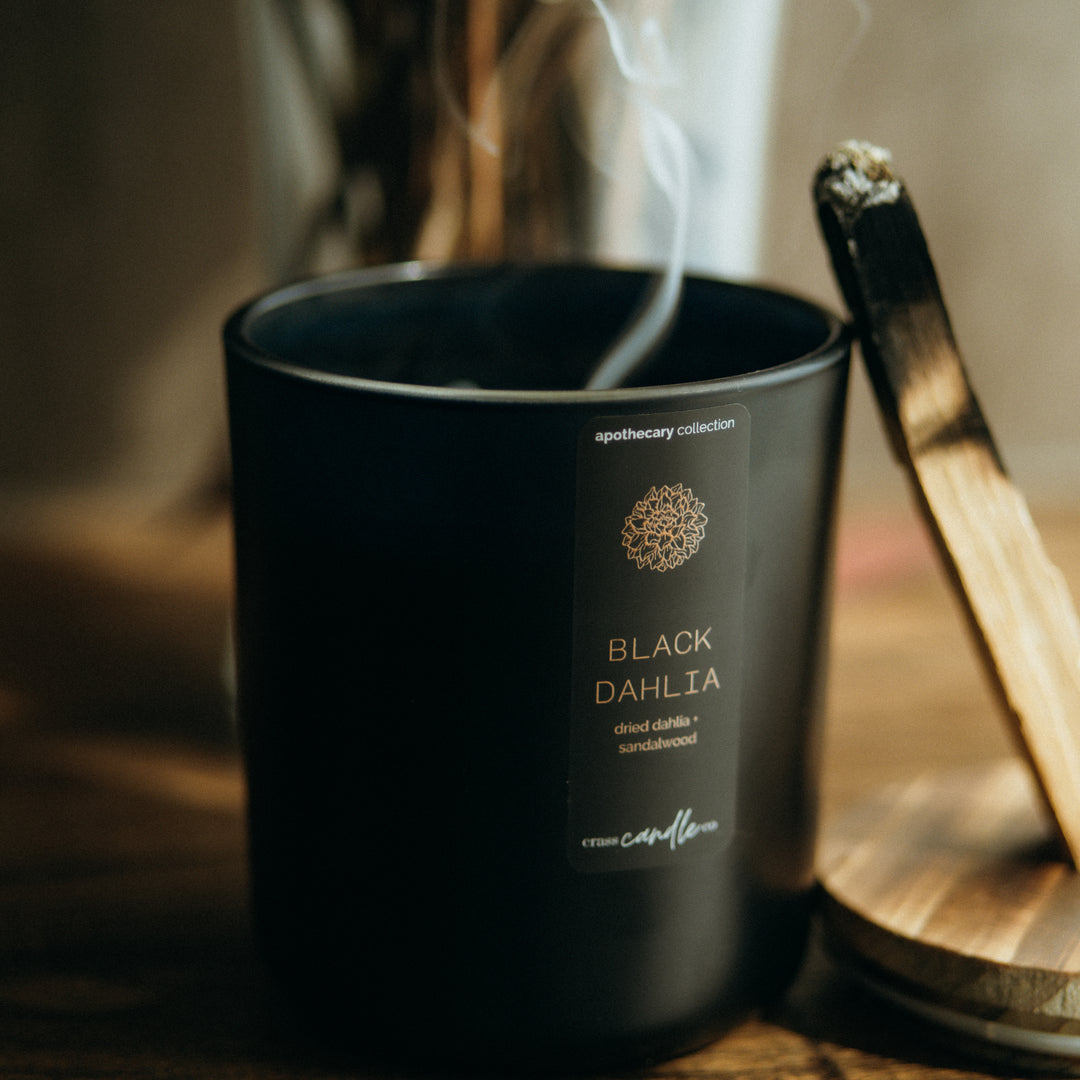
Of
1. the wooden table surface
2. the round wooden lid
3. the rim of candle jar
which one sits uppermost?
the rim of candle jar

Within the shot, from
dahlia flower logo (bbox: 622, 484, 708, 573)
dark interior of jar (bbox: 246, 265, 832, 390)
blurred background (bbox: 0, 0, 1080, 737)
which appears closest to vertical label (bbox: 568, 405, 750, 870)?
dahlia flower logo (bbox: 622, 484, 708, 573)

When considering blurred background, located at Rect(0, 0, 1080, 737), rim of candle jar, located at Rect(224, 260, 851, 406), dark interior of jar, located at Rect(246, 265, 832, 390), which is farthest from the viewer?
blurred background, located at Rect(0, 0, 1080, 737)

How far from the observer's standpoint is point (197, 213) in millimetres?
802

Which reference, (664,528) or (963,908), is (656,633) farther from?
(963,908)

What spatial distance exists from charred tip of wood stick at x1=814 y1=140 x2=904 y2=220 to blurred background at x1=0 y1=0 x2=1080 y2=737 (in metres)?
0.14

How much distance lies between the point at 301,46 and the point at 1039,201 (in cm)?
59

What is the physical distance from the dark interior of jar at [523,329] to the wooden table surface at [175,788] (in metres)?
0.18

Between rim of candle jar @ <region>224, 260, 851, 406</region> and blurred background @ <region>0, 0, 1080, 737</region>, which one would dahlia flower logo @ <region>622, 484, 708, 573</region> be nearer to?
rim of candle jar @ <region>224, 260, 851, 406</region>

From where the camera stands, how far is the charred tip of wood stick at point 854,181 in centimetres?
35

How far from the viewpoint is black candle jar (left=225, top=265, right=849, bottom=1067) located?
0.32 meters

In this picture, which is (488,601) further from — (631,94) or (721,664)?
(631,94)

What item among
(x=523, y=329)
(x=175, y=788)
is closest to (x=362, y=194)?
(x=523, y=329)

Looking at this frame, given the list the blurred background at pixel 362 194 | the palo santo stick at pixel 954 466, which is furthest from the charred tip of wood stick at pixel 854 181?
the blurred background at pixel 362 194

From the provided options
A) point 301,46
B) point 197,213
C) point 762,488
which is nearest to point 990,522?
point 762,488
